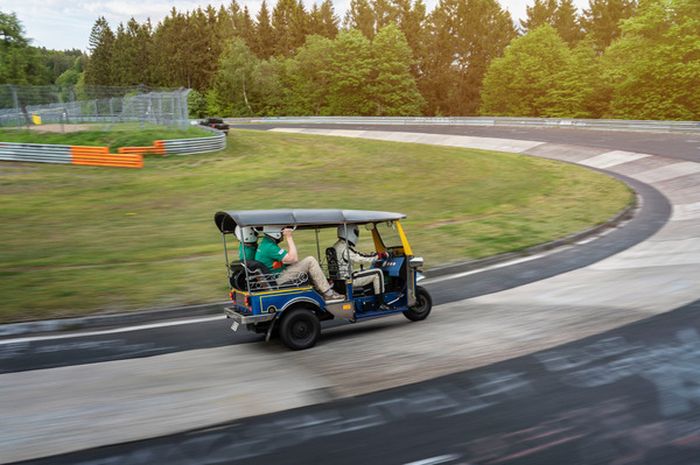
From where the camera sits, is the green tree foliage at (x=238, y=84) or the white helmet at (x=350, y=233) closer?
the white helmet at (x=350, y=233)

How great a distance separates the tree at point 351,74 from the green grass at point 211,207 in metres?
47.0

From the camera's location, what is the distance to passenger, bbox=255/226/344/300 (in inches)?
333

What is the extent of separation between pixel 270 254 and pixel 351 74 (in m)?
75.5

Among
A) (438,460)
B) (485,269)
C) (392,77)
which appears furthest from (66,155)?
(392,77)

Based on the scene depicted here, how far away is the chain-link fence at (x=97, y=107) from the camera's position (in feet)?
109

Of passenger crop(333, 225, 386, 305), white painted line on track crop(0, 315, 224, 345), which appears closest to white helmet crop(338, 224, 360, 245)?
passenger crop(333, 225, 386, 305)

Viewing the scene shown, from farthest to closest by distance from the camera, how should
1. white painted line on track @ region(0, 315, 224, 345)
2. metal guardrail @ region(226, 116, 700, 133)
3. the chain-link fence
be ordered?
metal guardrail @ region(226, 116, 700, 133) < the chain-link fence < white painted line on track @ region(0, 315, 224, 345)

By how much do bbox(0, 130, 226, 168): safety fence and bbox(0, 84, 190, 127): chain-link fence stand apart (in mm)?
3951

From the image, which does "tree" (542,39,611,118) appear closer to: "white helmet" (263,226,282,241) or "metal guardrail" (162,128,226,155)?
"metal guardrail" (162,128,226,155)

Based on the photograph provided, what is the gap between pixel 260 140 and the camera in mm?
40375

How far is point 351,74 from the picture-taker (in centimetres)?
8062

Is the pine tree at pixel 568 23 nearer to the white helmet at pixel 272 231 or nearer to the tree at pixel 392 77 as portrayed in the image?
the tree at pixel 392 77

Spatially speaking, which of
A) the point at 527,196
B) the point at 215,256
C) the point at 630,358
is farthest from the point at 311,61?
the point at 630,358

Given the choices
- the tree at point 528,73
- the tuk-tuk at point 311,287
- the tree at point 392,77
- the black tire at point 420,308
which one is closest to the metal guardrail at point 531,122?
→ the tree at point 392,77
